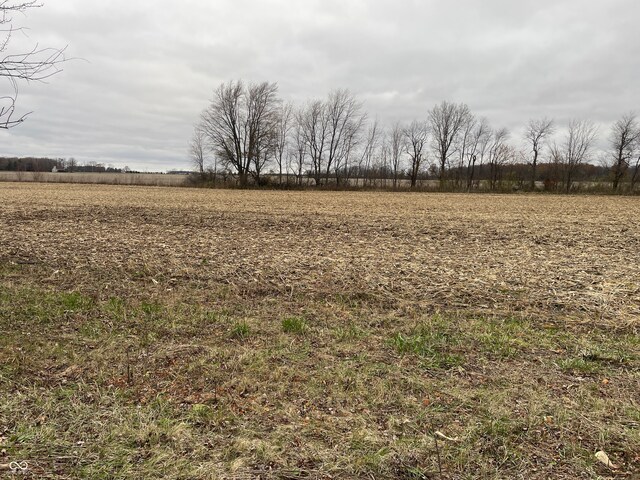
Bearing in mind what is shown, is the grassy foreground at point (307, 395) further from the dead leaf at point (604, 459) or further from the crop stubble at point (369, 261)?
the crop stubble at point (369, 261)

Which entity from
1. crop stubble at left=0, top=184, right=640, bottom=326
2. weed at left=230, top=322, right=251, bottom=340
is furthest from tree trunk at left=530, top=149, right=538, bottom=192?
weed at left=230, top=322, right=251, bottom=340

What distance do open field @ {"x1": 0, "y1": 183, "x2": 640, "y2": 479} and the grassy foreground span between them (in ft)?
0.06

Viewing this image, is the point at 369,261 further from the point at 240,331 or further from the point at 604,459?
the point at 604,459

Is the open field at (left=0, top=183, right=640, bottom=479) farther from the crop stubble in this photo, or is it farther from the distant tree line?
the distant tree line

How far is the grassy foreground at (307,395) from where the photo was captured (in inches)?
111

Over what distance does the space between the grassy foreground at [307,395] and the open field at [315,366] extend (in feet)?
0.06

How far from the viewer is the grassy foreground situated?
9.28 ft

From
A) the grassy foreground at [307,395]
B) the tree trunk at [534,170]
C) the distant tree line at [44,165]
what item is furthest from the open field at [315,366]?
the distant tree line at [44,165]

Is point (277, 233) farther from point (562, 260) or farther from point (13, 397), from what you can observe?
point (13, 397)

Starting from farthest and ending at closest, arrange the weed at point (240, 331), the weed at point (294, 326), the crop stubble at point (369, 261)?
the crop stubble at point (369, 261)
the weed at point (294, 326)
the weed at point (240, 331)

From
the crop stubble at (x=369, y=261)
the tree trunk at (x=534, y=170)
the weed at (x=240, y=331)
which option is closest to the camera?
the weed at (x=240, y=331)

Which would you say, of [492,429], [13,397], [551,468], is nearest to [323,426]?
[492,429]

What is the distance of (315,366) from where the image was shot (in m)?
4.29

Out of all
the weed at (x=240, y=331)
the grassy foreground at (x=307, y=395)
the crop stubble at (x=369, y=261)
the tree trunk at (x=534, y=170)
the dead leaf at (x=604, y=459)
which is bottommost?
the dead leaf at (x=604, y=459)
